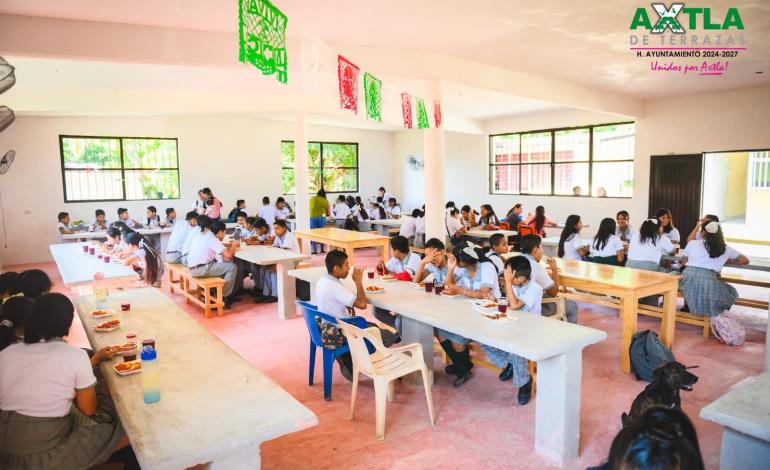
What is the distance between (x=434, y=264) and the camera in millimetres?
4609

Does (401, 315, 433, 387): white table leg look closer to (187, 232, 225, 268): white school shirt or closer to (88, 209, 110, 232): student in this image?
(187, 232, 225, 268): white school shirt

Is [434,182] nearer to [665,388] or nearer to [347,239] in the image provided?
[347,239]

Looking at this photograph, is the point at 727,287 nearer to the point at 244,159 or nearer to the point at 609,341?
A: the point at 609,341

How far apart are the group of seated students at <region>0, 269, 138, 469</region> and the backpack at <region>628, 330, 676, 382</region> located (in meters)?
3.84

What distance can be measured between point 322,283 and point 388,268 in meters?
1.31

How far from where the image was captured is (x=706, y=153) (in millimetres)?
9930

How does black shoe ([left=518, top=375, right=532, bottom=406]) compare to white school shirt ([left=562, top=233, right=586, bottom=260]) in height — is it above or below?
below

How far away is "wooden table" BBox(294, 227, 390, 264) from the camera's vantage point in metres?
8.17

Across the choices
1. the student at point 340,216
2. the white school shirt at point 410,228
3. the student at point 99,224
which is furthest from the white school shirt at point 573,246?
the student at point 99,224

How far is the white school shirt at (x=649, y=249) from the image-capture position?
5992 millimetres

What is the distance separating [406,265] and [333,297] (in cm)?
128

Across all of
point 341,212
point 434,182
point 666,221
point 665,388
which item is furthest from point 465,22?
point 341,212

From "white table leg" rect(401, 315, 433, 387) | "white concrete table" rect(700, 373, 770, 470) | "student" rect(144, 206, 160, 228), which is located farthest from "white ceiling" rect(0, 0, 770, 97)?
"student" rect(144, 206, 160, 228)

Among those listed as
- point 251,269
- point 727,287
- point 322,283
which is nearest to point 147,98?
point 251,269
